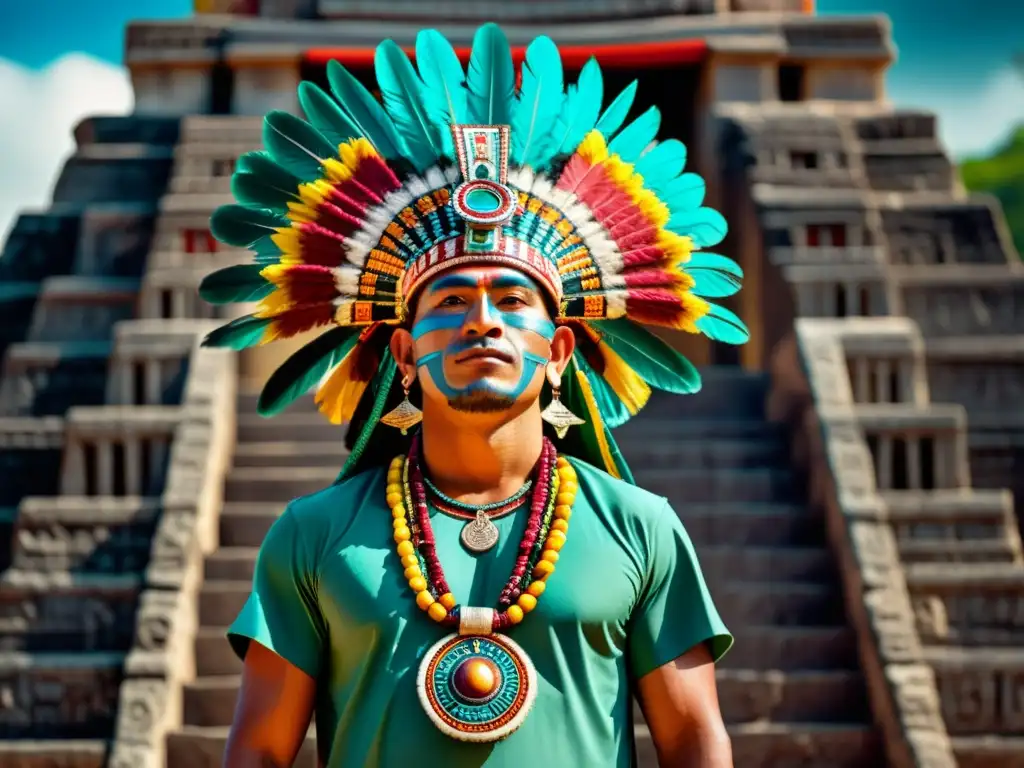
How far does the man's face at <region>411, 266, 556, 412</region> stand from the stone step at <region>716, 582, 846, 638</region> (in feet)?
17.7

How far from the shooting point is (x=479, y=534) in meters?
4.59

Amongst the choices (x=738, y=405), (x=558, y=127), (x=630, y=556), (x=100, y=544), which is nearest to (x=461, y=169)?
(x=558, y=127)

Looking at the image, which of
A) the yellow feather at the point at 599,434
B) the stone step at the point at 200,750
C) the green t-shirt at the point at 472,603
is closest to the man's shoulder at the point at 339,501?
the green t-shirt at the point at 472,603

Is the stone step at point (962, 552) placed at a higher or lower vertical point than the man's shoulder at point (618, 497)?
lower

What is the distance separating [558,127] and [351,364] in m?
0.90

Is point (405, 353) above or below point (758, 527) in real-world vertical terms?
above

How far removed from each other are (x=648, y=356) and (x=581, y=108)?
0.74m

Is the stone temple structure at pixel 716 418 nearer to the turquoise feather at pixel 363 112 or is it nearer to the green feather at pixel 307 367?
the green feather at pixel 307 367

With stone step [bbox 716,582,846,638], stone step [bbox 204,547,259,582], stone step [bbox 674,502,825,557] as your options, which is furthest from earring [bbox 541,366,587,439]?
stone step [bbox 674,502,825,557]

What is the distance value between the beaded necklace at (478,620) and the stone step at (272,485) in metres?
6.26

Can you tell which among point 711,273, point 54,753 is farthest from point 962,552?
point 711,273

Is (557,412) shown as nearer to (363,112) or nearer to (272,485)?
(363,112)

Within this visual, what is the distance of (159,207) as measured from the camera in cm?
1306

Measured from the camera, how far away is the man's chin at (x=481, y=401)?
4555mm
